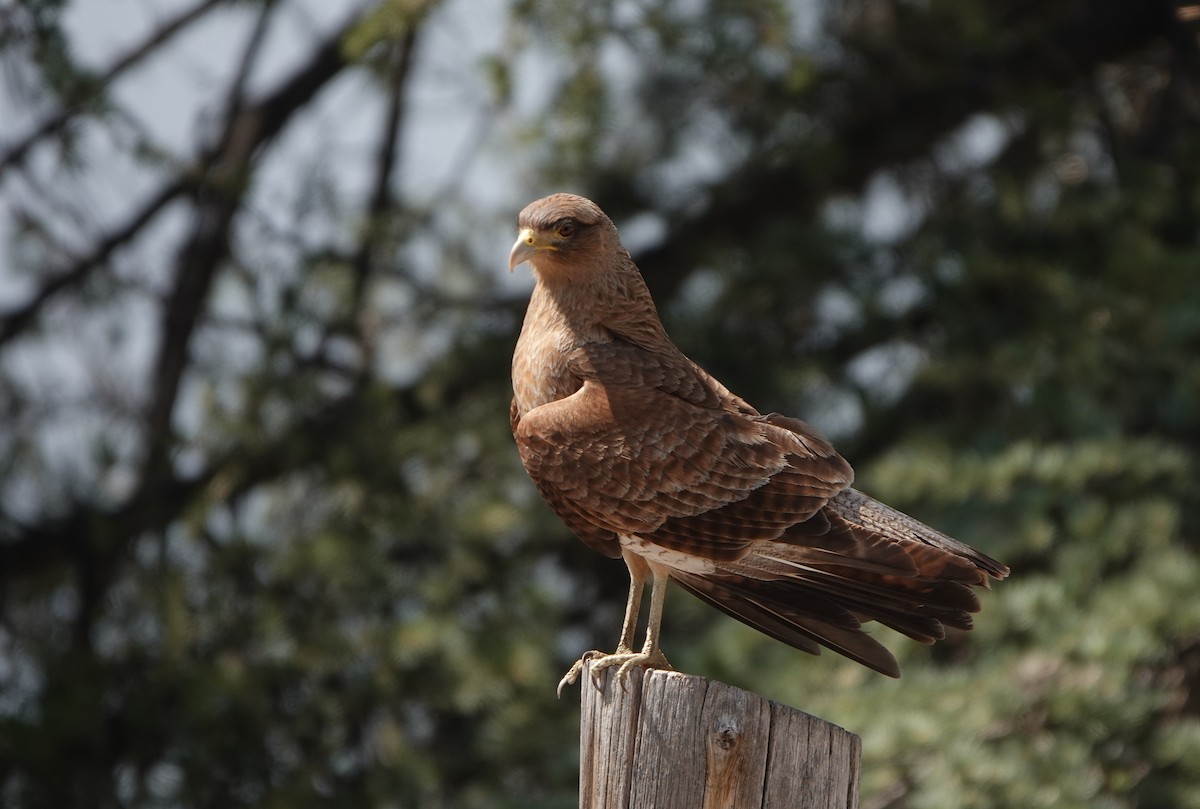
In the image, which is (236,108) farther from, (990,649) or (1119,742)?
(1119,742)

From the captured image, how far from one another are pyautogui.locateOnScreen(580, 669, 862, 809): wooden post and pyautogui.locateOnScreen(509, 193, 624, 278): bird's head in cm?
103

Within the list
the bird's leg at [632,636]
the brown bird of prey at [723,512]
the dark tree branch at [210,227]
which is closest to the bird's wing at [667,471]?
the brown bird of prey at [723,512]

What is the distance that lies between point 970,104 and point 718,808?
14.8ft

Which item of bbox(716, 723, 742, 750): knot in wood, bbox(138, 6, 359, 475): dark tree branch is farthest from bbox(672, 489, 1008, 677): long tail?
bbox(138, 6, 359, 475): dark tree branch

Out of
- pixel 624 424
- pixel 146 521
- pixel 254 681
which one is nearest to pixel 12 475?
pixel 146 521

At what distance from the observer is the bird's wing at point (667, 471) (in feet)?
9.46

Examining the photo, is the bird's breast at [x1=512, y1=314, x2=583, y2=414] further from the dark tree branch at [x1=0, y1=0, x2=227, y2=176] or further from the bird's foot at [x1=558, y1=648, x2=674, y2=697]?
the dark tree branch at [x1=0, y1=0, x2=227, y2=176]

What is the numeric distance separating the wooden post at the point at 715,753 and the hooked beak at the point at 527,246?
1039 millimetres

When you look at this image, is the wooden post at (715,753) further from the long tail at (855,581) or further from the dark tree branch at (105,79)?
the dark tree branch at (105,79)

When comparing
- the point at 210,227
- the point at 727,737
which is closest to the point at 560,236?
the point at 727,737

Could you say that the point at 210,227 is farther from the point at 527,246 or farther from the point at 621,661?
the point at 621,661

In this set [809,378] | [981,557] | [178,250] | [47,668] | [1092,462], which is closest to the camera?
[981,557]

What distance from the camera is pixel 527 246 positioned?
3.18m

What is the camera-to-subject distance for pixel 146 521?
535 centimetres
